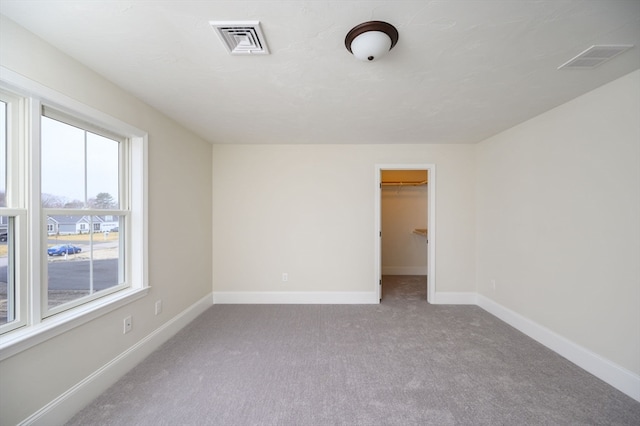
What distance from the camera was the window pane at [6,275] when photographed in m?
1.40

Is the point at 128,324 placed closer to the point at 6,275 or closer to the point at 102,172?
the point at 6,275

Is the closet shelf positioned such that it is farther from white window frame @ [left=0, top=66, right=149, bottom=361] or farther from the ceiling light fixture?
white window frame @ [left=0, top=66, right=149, bottom=361]

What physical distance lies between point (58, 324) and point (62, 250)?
50 cm

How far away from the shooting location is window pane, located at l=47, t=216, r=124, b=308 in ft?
5.49

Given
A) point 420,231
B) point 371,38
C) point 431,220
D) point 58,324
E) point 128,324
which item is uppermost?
point 371,38

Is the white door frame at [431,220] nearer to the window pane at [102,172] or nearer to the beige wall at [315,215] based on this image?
the beige wall at [315,215]

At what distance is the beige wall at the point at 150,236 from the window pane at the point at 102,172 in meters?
0.27

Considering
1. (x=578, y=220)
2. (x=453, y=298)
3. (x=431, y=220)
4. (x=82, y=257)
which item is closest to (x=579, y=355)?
(x=578, y=220)

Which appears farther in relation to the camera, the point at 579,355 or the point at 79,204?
the point at 579,355

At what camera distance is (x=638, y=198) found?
179 centimetres

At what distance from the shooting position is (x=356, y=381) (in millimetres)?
1963

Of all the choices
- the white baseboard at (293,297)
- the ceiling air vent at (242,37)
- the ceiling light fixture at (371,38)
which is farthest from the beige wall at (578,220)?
the ceiling air vent at (242,37)

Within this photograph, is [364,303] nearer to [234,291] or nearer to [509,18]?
[234,291]

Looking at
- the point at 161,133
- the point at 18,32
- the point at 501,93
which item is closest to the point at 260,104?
the point at 161,133
